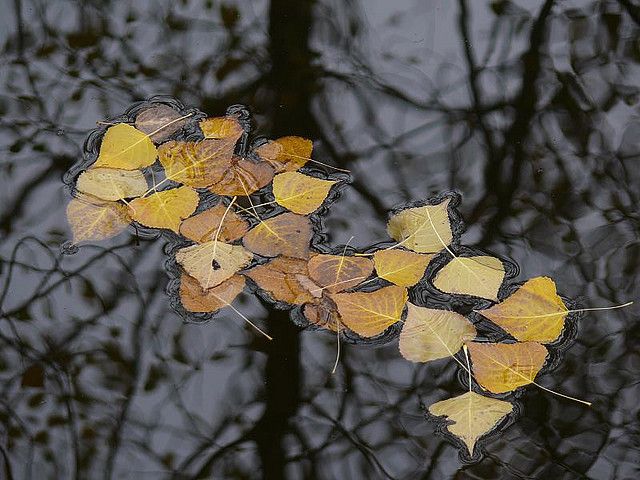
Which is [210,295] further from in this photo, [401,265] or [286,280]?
[401,265]

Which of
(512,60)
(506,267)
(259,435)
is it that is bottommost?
(259,435)

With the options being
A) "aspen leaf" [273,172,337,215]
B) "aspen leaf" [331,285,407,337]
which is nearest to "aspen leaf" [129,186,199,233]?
"aspen leaf" [273,172,337,215]

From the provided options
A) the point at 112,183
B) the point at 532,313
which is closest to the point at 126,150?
the point at 112,183

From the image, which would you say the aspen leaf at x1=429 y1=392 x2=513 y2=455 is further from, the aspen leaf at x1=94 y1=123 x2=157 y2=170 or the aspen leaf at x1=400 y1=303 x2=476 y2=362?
the aspen leaf at x1=94 y1=123 x2=157 y2=170

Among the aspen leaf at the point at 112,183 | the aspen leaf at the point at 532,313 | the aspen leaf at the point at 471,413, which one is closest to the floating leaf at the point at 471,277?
the aspen leaf at the point at 532,313

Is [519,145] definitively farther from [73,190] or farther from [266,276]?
[73,190]

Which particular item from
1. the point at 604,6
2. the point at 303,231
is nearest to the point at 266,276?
the point at 303,231
